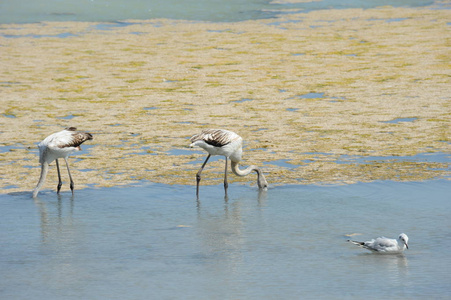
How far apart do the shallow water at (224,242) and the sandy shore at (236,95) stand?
0.69 metres

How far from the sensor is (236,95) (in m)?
13.9

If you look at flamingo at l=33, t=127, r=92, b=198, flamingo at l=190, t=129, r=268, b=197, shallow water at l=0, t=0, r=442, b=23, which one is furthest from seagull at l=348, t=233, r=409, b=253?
shallow water at l=0, t=0, r=442, b=23

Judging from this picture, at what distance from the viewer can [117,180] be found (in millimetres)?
9453

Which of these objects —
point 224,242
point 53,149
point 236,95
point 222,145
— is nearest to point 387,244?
point 224,242

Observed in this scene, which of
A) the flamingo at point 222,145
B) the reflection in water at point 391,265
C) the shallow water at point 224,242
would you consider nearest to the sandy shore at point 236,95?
the flamingo at point 222,145

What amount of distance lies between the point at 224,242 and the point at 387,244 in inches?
59.0

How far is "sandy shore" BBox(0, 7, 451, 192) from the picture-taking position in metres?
10.1

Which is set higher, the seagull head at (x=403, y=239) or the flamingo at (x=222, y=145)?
→ the flamingo at (x=222, y=145)

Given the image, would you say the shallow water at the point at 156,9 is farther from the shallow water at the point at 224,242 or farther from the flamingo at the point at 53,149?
the shallow water at the point at 224,242

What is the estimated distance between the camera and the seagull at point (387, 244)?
21.6ft

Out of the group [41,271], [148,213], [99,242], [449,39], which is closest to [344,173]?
[148,213]

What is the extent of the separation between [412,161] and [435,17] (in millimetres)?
12825

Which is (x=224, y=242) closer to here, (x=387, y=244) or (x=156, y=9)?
(x=387, y=244)

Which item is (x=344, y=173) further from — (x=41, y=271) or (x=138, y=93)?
(x=138, y=93)
